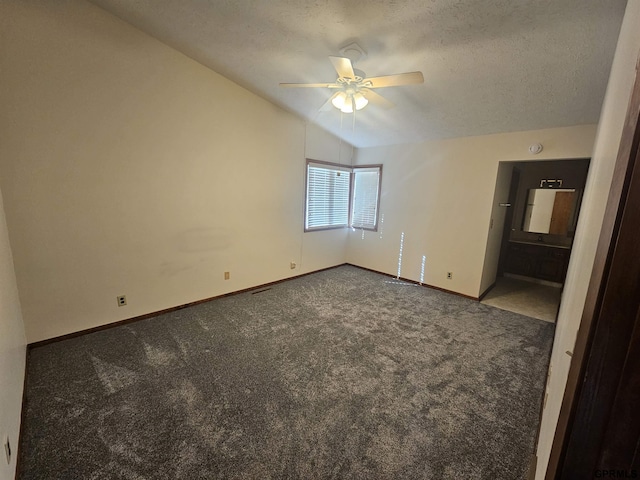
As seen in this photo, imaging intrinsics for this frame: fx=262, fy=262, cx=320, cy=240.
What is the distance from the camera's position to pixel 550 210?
451 cm

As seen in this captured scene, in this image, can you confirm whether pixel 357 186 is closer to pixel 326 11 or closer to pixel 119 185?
pixel 326 11

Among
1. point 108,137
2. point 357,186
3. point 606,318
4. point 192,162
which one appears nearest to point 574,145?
point 357,186

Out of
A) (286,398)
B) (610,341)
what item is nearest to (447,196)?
(286,398)

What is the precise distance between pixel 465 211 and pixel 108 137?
4.42 m

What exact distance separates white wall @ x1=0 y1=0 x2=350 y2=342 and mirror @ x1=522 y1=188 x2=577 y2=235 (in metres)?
4.60

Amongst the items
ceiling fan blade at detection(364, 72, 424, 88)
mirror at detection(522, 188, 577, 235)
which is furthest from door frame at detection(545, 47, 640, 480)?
mirror at detection(522, 188, 577, 235)

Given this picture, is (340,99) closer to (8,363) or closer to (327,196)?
(327,196)

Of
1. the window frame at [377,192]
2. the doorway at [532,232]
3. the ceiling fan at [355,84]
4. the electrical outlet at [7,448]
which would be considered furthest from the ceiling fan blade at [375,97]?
the electrical outlet at [7,448]

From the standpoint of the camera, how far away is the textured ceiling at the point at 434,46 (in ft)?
5.88

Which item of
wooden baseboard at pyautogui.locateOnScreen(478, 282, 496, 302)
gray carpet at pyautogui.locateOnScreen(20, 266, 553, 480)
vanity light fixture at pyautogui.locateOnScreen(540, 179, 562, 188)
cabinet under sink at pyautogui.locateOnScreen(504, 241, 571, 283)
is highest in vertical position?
vanity light fixture at pyautogui.locateOnScreen(540, 179, 562, 188)

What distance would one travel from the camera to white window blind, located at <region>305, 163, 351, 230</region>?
15.0 feet

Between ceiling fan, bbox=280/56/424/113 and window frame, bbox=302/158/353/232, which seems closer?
ceiling fan, bbox=280/56/424/113

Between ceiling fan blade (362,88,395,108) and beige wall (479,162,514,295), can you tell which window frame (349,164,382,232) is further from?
ceiling fan blade (362,88,395,108)

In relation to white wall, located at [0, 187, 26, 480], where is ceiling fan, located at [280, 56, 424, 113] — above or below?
above
